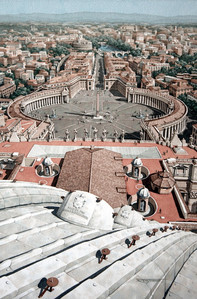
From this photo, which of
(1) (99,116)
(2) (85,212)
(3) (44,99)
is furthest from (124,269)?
(3) (44,99)

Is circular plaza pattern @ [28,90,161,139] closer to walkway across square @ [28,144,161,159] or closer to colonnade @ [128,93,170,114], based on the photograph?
colonnade @ [128,93,170,114]

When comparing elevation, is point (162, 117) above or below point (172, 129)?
above

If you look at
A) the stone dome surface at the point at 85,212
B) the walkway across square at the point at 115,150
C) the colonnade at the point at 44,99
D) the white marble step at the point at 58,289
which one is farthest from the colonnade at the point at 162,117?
the white marble step at the point at 58,289

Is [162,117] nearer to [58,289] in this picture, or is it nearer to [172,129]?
[172,129]

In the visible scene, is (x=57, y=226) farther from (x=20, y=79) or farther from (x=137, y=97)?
(x=20, y=79)

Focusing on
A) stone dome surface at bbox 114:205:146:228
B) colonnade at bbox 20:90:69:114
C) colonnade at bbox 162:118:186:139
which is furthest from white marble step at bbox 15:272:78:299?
colonnade at bbox 20:90:69:114

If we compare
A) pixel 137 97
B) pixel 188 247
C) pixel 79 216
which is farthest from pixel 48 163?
pixel 137 97
